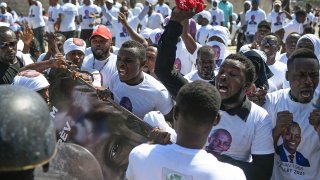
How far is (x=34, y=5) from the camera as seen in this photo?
55.9 ft

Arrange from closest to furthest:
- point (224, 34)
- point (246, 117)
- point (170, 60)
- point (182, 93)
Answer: point (182, 93)
point (246, 117)
point (170, 60)
point (224, 34)

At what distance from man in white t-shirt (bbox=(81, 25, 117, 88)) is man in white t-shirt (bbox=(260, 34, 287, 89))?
1.92 m

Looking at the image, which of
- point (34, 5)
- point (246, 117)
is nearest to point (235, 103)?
point (246, 117)

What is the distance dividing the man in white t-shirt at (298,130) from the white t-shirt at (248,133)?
149 mm

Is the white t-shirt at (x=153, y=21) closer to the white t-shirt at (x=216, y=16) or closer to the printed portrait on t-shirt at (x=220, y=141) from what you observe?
the white t-shirt at (x=216, y=16)

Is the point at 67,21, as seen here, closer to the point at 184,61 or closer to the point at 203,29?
the point at 203,29

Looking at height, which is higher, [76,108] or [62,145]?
[62,145]

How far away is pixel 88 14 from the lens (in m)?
16.0

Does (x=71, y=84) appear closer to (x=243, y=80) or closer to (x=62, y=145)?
(x=243, y=80)

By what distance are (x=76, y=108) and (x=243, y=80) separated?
1.43 metres

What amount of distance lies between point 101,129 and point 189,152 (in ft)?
5.88

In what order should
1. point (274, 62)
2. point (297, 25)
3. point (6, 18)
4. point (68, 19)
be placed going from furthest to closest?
point (6, 18) → point (68, 19) → point (297, 25) → point (274, 62)

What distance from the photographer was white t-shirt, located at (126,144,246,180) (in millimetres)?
2385

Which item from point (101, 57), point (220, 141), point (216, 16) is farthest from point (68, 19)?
point (220, 141)
